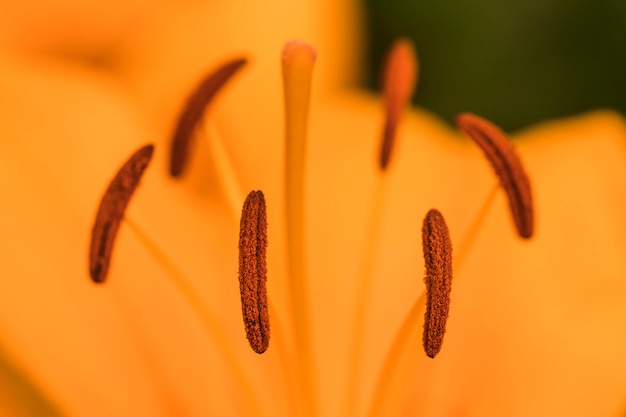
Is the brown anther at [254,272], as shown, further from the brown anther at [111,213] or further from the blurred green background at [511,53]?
the blurred green background at [511,53]

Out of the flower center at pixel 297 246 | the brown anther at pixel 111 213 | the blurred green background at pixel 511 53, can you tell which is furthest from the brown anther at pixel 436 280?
the blurred green background at pixel 511 53

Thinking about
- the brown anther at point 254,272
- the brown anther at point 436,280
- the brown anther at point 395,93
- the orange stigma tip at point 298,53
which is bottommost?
the brown anther at point 436,280

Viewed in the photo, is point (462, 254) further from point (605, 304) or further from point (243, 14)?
point (243, 14)

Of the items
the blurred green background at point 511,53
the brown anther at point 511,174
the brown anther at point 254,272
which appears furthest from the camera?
the blurred green background at point 511,53

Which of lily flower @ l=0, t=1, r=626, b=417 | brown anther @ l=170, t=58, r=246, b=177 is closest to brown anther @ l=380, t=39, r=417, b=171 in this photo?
lily flower @ l=0, t=1, r=626, b=417

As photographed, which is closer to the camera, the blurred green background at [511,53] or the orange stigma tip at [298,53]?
the orange stigma tip at [298,53]
